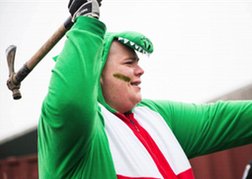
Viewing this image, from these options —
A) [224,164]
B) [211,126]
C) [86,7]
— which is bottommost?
[224,164]

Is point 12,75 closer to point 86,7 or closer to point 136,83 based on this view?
point 136,83

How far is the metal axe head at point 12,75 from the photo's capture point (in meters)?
2.69

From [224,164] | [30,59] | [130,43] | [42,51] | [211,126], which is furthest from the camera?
[224,164]

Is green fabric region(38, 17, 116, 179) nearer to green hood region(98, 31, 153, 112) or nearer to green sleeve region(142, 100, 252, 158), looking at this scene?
green hood region(98, 31, 153, 112)

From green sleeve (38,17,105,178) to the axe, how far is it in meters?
0.59

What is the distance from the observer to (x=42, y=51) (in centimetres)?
239

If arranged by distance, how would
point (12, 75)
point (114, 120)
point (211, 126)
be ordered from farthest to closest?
point (12, 75) → point (211, 126) → point (114, 120)

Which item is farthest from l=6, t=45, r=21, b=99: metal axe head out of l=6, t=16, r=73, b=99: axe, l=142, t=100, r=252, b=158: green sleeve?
l=142, t=100, r=252, b=158: green sleeve

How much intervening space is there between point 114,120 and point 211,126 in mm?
637

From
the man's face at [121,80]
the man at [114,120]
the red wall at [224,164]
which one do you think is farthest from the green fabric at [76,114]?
the red wall at [224,164]

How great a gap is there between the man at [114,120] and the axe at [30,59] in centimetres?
31

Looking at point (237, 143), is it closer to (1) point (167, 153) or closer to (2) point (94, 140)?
(1) point (167, 153)

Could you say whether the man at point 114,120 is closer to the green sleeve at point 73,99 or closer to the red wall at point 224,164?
the green sleeve at point 73,99

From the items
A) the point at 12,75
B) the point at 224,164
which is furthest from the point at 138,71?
the point at 224,164
